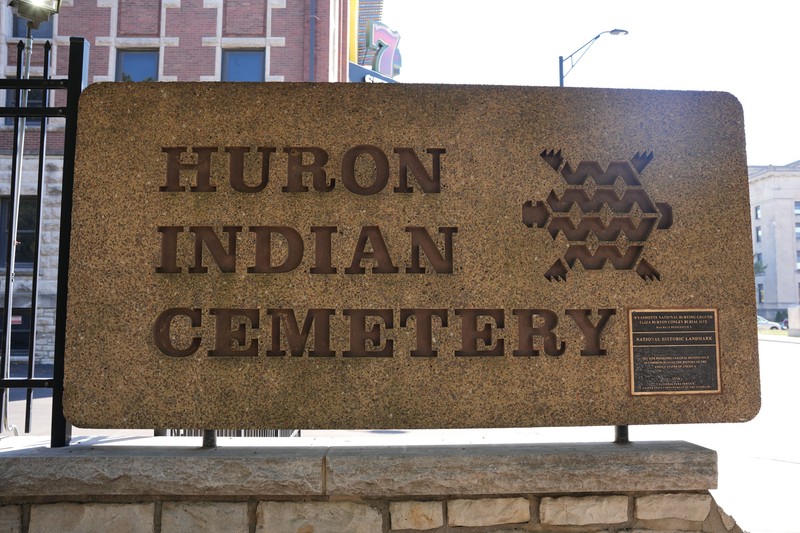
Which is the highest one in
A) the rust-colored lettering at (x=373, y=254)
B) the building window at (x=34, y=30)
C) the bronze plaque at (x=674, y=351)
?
the building window at (x=34, y=30)

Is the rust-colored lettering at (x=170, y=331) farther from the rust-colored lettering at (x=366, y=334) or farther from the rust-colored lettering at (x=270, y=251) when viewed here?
the rust-colored lettering at (x=366, y=334)

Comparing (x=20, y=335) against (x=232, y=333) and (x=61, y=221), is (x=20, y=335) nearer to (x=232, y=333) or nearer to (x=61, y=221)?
(x=61, y=221)

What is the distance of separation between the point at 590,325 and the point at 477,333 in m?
0.61

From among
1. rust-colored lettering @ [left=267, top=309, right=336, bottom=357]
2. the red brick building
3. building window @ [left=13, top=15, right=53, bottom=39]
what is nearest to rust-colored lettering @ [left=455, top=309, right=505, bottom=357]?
rust-colored lettering @ [left=267, top=309, right=336, bottom=357]

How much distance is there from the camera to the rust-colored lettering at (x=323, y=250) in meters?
3.25

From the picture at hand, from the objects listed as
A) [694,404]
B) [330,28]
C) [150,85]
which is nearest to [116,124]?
[150,85]

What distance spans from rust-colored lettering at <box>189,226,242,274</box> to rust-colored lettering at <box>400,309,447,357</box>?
0.96m

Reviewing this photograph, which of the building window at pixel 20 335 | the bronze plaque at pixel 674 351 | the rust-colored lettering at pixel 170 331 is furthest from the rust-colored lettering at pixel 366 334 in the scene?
the building window at pixel 20 335

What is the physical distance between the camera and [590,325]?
3.27 m

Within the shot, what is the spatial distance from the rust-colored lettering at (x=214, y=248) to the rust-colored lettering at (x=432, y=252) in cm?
94

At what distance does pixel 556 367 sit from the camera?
10.6 feet

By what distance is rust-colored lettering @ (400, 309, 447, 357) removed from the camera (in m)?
3.22

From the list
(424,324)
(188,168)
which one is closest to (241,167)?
(188,168)

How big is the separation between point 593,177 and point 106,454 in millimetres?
2925
